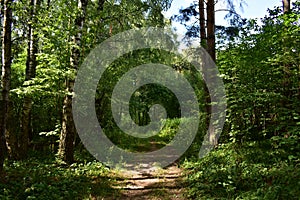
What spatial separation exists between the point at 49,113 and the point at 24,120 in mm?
2559

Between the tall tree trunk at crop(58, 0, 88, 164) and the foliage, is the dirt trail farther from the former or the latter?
the tall tree trunk at crop(58, 0, 88, 164)

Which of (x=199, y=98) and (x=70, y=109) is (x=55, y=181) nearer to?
(x=70, y=109)

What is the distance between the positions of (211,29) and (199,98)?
9.06ft

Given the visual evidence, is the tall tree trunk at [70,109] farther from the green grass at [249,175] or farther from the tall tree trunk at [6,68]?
the green grass at [249,175]

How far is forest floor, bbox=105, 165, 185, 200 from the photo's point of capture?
6261 millimetres

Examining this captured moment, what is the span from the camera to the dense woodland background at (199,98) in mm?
5973

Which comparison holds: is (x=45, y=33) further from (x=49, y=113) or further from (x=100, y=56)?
(x=49, y=113)

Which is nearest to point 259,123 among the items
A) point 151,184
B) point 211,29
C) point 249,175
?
point 249,175

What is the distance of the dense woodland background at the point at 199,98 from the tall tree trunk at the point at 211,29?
4cm

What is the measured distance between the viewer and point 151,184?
287 inches

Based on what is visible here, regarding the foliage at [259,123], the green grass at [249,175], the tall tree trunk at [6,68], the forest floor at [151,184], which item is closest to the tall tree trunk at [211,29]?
the foliage at [259,123]

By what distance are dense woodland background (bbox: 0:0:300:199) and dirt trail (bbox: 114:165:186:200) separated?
0.31 meters

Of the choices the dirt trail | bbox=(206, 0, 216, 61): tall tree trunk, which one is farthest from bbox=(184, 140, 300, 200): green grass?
bbox=(206, 0, 216, 61): tall tree trunk

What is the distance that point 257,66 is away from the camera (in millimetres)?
7512
